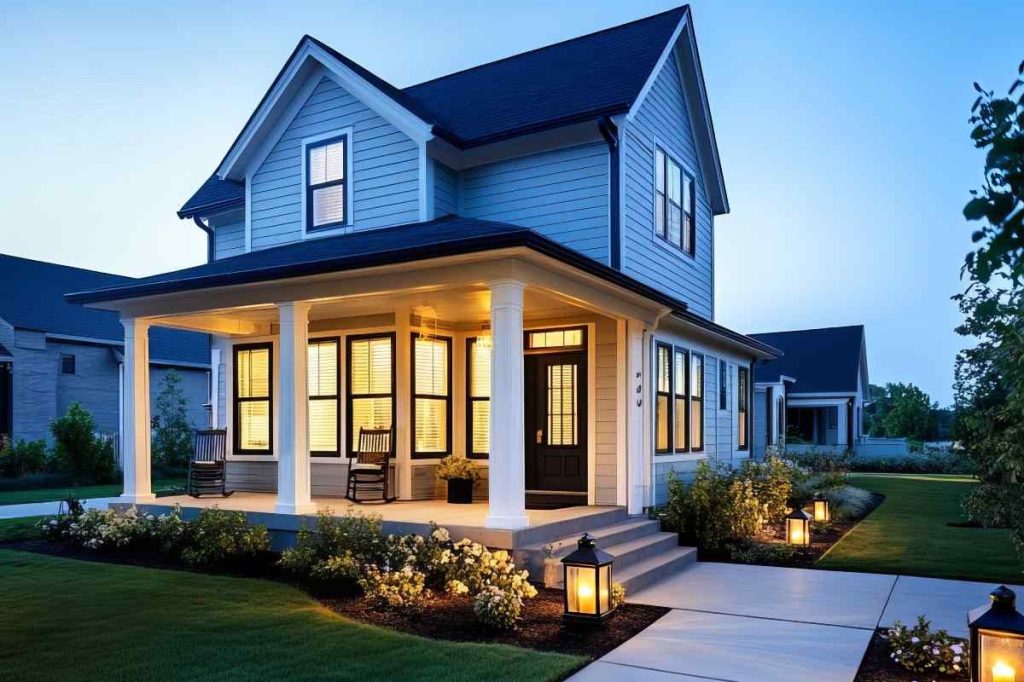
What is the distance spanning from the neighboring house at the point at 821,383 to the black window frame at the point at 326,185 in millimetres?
19730

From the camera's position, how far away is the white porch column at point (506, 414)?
7.39 metres

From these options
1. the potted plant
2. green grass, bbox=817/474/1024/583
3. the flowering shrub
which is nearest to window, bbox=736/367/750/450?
green grass, bbox=817/474/1024/583

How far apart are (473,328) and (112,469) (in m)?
14.1

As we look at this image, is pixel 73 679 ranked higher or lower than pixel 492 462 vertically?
lower

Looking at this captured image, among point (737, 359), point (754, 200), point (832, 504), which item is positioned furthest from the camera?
point (754, 200)

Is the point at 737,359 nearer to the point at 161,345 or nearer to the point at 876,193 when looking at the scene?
the point at 161,345

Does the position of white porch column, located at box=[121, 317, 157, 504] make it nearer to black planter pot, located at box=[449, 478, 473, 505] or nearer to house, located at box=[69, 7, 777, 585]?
house, located at box=[69, 7, 777, 585]

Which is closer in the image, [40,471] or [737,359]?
[737,359]

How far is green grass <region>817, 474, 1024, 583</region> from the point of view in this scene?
339 inches

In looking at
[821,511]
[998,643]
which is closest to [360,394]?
[821,511]

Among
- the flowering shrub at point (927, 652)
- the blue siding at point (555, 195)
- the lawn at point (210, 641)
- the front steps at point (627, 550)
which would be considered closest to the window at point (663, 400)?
the front steps at point (627, 550)

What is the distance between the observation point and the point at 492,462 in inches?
293

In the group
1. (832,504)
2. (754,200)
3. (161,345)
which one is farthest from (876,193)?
(161,345)

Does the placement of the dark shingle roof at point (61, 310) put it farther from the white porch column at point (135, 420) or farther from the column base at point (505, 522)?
the column base at point (505, 522)
